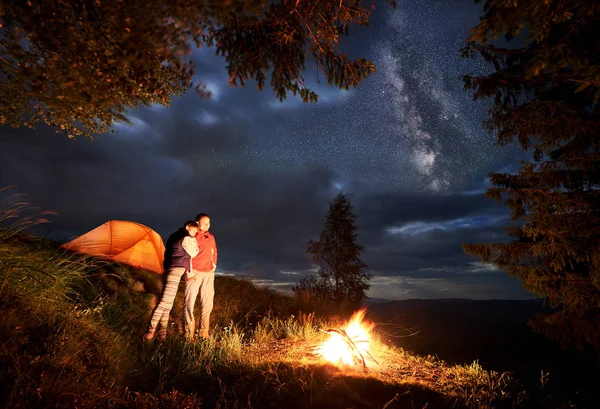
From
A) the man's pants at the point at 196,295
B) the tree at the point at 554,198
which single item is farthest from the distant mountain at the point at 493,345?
the man's pants at the point at 196,295

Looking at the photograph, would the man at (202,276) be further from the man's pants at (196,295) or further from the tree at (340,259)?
the tree at (340,259)

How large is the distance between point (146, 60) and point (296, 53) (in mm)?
2901

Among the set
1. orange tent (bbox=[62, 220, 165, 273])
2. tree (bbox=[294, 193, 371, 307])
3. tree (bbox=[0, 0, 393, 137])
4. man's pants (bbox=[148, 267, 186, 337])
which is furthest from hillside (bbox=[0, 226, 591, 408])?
tree (bbox=[294, 193, 371, 307])

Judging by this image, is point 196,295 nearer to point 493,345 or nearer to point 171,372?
point 171,372

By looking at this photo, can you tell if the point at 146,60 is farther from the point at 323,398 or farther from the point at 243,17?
the point at 323,398

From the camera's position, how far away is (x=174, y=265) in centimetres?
653

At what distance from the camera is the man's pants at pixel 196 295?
272 inches

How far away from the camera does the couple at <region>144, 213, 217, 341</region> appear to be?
6.34m

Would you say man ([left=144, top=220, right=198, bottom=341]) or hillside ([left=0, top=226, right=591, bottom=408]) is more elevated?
man ([left=144, top=220, right=198, bottom=341])

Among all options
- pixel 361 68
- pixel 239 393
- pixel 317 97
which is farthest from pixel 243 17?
pixel 239 393

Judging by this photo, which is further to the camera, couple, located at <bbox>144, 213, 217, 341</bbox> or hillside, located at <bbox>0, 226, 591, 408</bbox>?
couple, located at <bbox>144, 213, 217, 341</bbox>

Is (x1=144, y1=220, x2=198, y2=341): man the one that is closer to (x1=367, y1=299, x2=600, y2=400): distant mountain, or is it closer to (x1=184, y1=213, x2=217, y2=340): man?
(x1=184, y1=213, x2=217, y2=340): man

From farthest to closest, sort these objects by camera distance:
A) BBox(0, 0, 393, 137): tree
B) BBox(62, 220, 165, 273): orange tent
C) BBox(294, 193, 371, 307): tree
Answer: BBox(294, 193, 371, 307): tree → BBox(62, 220, 165, 273): orange tent → BBox(0, 0, 393, 137): tree

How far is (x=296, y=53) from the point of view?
635 cm
